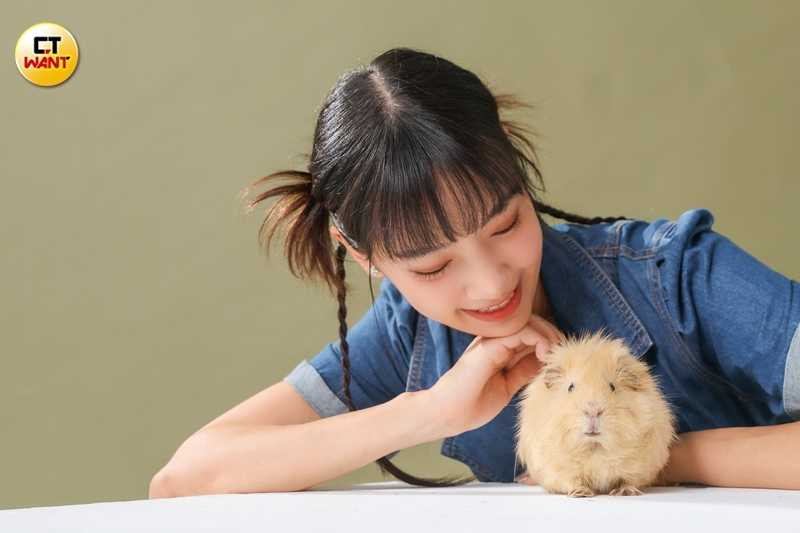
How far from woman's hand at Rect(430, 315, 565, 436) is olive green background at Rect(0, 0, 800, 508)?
1250 millimetres

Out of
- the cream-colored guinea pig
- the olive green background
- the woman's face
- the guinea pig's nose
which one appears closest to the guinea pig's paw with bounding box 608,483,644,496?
the cream-colored guinea pig

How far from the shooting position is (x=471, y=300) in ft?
4.27

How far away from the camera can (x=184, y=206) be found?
2.66 m

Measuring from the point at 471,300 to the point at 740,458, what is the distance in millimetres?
388

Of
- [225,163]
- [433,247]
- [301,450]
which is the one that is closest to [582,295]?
[433,247]

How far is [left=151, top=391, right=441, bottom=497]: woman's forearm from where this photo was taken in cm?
139

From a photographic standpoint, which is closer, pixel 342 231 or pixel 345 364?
pixel 342 231

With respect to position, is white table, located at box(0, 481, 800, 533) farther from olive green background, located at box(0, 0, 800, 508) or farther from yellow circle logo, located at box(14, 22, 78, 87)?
yellow circle logo, located at box(14, 22, 78, 87)

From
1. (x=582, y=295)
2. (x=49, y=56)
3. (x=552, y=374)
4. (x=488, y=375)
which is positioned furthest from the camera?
(x=49, y=56)

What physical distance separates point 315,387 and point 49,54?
147cm

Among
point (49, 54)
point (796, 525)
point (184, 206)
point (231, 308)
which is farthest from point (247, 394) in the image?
point (796, 525)

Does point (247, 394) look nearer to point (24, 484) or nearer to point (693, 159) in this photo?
point (24, 484)

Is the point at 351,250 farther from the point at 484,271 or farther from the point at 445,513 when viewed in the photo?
the point at 445,513

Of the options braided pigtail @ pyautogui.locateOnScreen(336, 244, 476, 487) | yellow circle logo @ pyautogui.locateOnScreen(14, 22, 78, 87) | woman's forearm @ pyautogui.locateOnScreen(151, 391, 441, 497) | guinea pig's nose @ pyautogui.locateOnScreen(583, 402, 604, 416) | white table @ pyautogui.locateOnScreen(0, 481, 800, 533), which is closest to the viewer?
white table @ pyautogui.locateOnScreen(0, 481, 800, 533)
